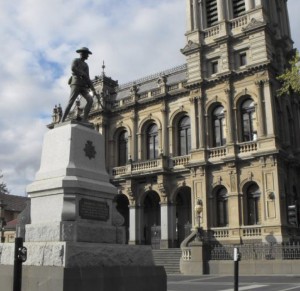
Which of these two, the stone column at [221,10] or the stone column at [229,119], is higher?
the stone column at [221,10]

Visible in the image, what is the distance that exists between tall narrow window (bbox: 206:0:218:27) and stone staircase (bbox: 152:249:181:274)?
18.1m

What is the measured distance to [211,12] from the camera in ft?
117

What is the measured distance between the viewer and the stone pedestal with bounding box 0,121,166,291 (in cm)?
802

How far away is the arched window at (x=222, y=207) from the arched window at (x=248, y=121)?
4185 mm

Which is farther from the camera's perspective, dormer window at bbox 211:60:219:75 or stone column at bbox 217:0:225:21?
stone column at bbox 217:0:225:21

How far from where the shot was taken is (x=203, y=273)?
82.6 feet

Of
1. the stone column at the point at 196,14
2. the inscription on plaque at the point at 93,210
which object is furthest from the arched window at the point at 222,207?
the inscription on plaque at the point at 93,210

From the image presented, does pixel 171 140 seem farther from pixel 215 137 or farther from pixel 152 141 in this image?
pixel 215 137

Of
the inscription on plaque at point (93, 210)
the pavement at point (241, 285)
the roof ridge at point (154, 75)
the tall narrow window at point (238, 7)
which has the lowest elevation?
the pavement at point (241, 285)

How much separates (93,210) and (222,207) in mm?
23024

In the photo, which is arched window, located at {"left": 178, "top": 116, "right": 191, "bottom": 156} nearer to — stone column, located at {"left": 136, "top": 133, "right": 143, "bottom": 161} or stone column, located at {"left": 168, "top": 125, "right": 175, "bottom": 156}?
stone column, located at {"left": 168, "top": 125, "right": 175, "bottom": 156}

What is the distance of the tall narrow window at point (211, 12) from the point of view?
35281 mm

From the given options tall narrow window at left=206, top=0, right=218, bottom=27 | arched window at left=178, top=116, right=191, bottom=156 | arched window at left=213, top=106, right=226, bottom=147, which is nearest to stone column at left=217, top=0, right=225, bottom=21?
tall narrow window at left=206, top=0, right=218, bottom=27

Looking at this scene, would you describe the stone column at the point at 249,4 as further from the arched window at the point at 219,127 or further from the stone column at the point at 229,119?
the arched window at the point at 219,127
